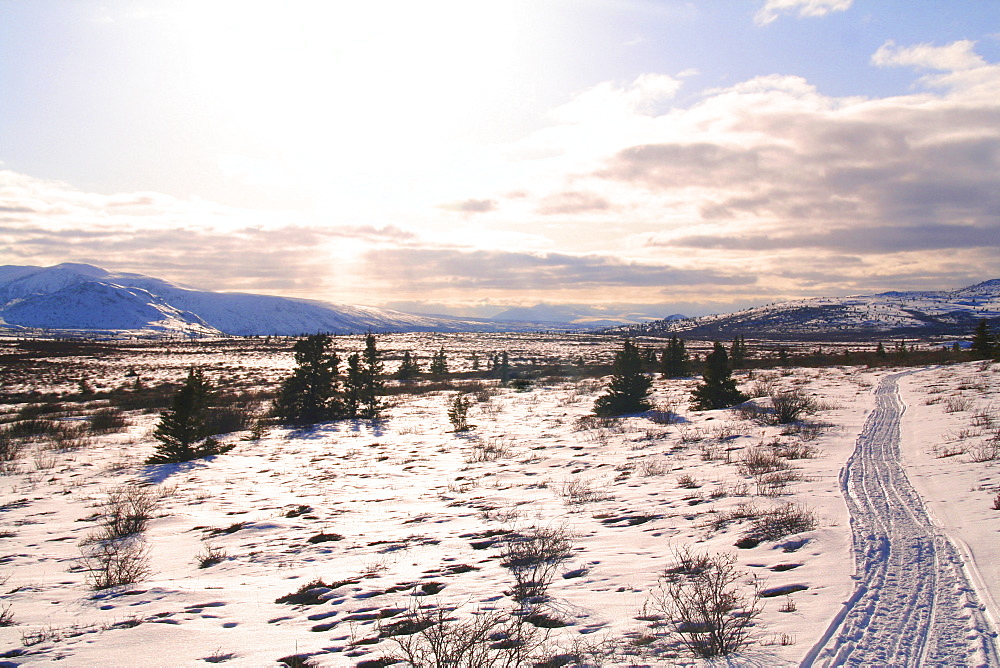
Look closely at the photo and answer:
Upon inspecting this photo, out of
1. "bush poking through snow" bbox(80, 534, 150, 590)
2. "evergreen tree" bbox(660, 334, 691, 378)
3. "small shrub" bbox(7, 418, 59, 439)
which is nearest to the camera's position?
"bush poking through snow" bbox(80, 534, 150, 590)

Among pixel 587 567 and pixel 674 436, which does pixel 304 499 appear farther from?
pixel 674 436

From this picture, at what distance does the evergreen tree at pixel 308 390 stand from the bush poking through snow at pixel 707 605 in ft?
67.5

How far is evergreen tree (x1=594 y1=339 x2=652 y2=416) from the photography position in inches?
789

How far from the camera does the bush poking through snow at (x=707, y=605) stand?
402 cm

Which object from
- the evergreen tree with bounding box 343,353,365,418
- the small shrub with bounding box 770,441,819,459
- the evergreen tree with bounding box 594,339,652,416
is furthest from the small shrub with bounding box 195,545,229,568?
the evergreen tree with bounding box 343,353,365,418

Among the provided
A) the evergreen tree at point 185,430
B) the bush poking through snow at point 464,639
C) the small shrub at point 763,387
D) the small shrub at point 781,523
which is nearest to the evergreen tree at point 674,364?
the small shrub at point 763,387

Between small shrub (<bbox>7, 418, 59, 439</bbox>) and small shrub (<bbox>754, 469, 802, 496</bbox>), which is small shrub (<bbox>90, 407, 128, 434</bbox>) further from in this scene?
small shrub (<bbox>754, 469, 802, 496</bbox>)

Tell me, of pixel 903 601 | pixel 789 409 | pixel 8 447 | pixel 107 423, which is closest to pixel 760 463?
pixel 789 409

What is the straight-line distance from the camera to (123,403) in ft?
97.7

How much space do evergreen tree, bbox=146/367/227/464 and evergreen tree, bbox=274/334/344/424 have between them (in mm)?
6744

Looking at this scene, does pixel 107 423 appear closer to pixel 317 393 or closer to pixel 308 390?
pixel 308 390

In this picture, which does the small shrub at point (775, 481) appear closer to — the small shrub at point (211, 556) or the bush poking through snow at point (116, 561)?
the small shrub at point (211, 556)

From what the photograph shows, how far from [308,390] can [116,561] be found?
17.0m

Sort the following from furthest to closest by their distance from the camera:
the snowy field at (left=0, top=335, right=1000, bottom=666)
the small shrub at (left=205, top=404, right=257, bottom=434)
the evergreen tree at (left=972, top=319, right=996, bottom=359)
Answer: the evergreen tree at (left=972, top=319, right=996, bottom=359), the small shrub at (left=205, top=404, right=257, bottom=434), the snowy field at (left=0, top=335, right=1000, bottom=666)
